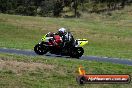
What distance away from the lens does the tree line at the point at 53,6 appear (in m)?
112

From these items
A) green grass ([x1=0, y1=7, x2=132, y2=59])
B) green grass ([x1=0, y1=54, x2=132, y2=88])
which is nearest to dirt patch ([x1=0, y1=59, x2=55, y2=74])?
green grass ([x1=0, y1=54, x2=132, y2=88])

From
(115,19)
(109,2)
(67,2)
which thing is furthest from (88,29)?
(67,2)

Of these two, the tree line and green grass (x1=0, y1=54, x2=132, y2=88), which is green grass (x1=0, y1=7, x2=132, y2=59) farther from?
the tree line

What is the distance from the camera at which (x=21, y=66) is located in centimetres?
2061

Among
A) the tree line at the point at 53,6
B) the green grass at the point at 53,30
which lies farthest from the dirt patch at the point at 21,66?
the tree line at the point at 53,6

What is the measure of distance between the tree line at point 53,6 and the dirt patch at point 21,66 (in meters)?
87.1

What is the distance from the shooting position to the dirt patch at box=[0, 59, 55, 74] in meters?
20.0

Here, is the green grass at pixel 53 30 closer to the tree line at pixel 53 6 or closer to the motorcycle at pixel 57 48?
the motorcycle at pixel 57 48

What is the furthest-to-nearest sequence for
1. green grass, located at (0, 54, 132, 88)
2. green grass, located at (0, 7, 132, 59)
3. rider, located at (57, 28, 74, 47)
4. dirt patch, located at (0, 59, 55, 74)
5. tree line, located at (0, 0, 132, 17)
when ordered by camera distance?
tree line, located at (0, 0, 132, 17)
green grass, located at (0, 7, 132, 59)
rider, located at (57, 28, 74, 47)
dirt patch, located at (0, 59, 55, 74)
green grass, located at (0, 54, 132, 88)

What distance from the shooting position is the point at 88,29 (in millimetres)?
66188

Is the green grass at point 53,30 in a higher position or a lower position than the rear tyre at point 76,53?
lower

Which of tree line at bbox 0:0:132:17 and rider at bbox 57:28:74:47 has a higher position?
rider at bbox 57:28:74:47

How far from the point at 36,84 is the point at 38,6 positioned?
109 meters

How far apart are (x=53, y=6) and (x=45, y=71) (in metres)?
100
